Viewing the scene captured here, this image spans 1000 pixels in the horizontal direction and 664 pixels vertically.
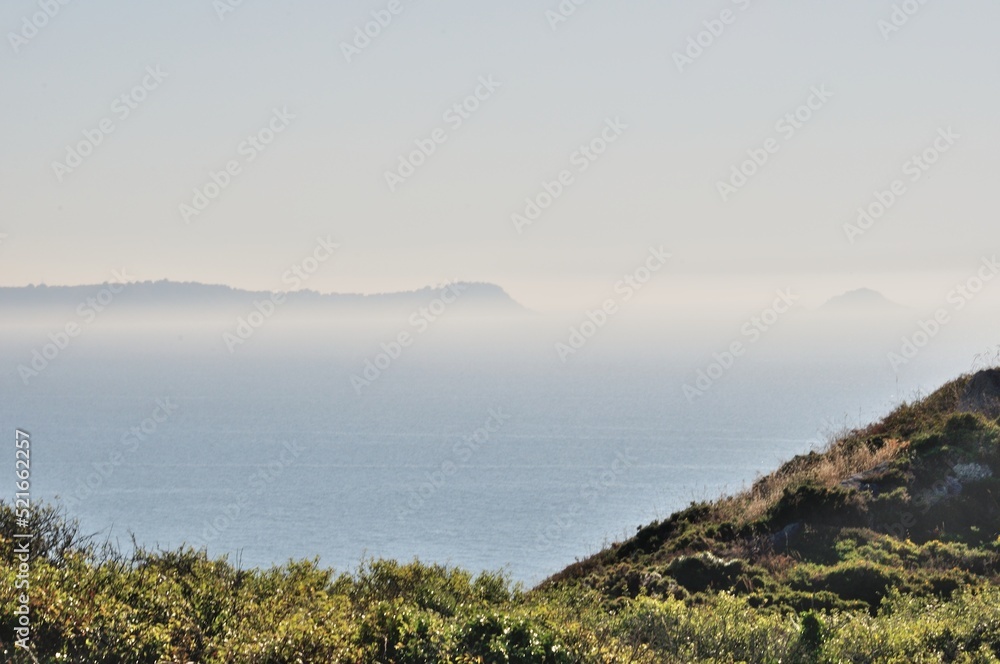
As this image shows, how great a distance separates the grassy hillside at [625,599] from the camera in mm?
9875

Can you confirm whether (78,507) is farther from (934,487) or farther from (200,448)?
(934,487)

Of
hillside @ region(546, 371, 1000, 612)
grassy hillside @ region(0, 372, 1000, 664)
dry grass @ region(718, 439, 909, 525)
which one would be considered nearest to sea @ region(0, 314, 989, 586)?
dry grass @ region(718, 439, 909, 525)

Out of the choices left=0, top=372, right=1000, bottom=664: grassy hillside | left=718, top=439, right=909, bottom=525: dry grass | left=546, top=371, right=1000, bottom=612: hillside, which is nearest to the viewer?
left=0, top=372, right=1000, bottom=664: grassy hillside

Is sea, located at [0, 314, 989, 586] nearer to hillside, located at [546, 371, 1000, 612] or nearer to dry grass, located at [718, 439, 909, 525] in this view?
dry grass, located at [718, 439, 909, 525]

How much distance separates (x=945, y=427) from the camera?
24.9 meters

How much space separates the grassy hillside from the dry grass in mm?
635

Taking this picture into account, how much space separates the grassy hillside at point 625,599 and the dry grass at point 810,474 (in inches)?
25.0

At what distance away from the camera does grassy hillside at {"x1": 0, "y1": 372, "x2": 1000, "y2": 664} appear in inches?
389

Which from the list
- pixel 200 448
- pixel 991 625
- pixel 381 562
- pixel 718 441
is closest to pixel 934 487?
pixel 991 625

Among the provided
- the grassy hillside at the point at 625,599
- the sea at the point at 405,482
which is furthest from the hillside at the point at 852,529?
the sea at the point at 405,482

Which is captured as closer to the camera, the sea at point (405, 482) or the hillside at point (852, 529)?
the hillside at point (852, 529)

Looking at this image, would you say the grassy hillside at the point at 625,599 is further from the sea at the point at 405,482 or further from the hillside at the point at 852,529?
the sea at the point at 405,482

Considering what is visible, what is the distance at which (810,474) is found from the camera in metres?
25.2

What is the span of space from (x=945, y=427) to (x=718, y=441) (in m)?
148
